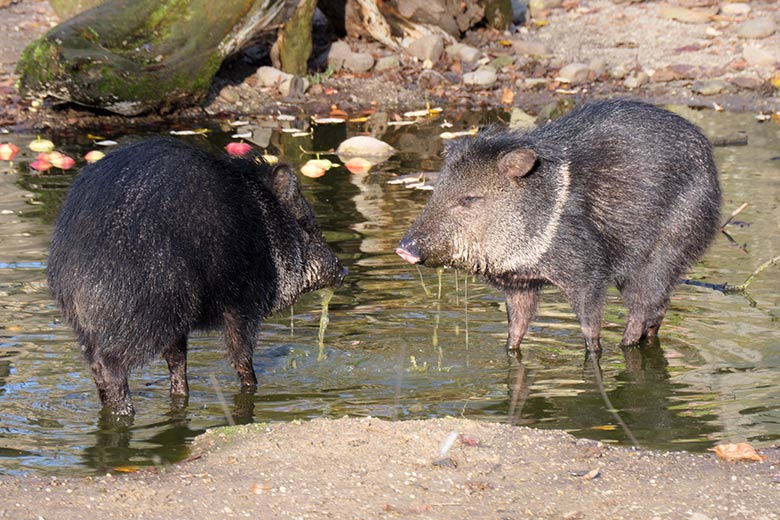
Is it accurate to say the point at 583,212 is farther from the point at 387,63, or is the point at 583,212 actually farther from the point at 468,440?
the point at 387,63

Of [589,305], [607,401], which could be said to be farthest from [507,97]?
[607,401]

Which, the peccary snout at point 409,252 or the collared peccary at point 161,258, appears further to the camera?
the peccary snout at point 409,252

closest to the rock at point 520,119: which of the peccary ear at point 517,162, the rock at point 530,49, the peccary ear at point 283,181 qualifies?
the rock at point 530,49

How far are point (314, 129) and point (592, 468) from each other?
8.91 metres

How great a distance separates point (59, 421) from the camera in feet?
19.1

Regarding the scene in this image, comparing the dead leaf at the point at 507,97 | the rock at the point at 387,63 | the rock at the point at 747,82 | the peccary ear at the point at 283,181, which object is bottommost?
the dead leaf at the point at 507,97

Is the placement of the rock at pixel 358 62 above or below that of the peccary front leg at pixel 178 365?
below

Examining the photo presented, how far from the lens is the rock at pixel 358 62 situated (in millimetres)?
15125

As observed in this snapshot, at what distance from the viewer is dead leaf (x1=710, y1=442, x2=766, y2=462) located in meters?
5.03

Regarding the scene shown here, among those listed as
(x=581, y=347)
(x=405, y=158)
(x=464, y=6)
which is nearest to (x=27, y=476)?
(x=581, y=347)

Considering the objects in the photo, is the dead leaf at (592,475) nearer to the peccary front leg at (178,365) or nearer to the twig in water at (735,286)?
the peccary front leg at (178,365)

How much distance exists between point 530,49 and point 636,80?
5.55 ft

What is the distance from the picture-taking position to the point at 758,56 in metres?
15.1

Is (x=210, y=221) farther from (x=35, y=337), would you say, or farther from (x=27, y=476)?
(x=35, y=337)
